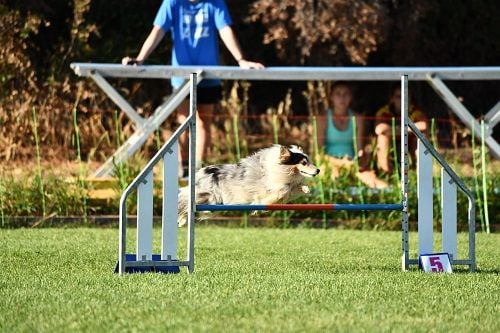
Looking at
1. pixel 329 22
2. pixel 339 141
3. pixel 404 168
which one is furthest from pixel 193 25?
pixel 404 168

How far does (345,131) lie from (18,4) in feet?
14.9

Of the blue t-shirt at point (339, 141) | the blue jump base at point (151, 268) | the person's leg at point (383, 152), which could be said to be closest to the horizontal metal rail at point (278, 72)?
the person's leg at point (383, 152)

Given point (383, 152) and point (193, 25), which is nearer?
point (193, 25)

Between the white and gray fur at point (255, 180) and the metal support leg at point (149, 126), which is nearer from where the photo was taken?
the white and gray fur at point (255, 180)

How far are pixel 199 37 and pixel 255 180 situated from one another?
9.71 ft

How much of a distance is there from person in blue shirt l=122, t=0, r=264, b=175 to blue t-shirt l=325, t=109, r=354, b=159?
1505mm

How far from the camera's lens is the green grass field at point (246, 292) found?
17.0 feet

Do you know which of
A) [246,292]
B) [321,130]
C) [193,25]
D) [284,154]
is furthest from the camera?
[321,130]

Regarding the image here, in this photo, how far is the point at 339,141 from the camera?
11.7 m

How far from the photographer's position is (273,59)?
1545 cm

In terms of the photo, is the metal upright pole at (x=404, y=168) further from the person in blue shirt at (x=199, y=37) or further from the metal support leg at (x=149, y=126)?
the metal support leg at (x=149, y=126)

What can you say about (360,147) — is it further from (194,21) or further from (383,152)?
(194,21)

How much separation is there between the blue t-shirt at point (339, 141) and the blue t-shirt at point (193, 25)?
5.20 ft

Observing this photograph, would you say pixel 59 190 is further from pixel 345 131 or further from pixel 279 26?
pixel 279 26
